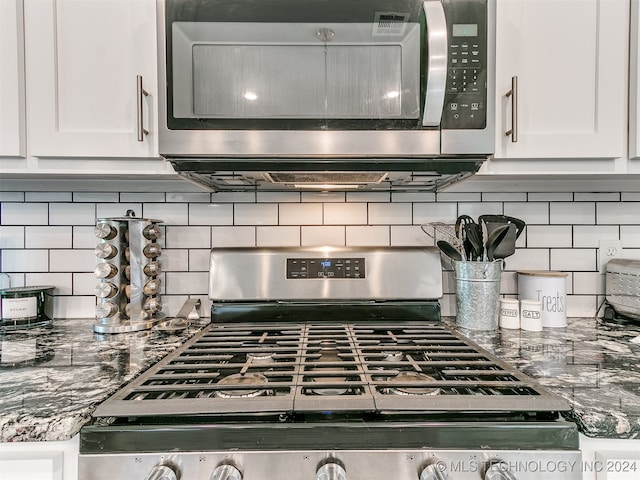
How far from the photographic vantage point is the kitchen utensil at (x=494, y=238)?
1.12m

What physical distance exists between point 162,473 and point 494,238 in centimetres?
100

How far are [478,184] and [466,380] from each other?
755 mm

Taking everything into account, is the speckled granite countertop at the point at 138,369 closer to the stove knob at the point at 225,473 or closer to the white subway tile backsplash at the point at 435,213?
the stove knob at the point at 225,473

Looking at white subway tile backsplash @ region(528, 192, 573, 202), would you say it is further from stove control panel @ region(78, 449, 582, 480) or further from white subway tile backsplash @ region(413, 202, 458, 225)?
stove control panel @ region(78, 449, 582, 480)

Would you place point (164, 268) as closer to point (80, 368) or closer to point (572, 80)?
Result: point (80, 368)

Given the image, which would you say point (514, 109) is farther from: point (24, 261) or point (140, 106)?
point (24, 261)

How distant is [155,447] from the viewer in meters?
0.61

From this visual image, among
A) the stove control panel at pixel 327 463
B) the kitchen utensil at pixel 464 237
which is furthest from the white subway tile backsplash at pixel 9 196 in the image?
the kitchen utensil at pixel 464 237

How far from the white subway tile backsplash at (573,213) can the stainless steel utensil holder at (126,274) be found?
135 centimetres

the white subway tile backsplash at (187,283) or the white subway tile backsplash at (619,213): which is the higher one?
→ the white subway tile backsplash at (619,213)

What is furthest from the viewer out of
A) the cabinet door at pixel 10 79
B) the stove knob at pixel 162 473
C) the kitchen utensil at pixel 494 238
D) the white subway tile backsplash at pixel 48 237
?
the white subway tile backsplash at pixel 48 237

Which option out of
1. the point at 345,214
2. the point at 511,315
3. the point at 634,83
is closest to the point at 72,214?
the point at 345,214

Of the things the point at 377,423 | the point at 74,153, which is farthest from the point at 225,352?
the point at 74,153

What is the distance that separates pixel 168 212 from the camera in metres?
1.34
